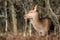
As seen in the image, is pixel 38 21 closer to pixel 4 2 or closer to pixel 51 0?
pixel 51 0

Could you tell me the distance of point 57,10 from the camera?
44.2 feet

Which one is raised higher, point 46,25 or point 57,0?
point 57,0

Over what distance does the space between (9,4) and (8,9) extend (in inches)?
32.8

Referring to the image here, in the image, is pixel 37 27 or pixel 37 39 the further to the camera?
pixel 37 27

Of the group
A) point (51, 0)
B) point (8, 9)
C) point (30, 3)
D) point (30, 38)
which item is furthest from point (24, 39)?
point (8, 9)

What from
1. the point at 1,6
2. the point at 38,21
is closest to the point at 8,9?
the point at 1,6

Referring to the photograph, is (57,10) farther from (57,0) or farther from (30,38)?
(30,38)

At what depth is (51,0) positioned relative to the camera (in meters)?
13.9

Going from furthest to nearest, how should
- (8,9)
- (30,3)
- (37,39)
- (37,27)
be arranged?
(8,9) < (30,3) < (37,27) < (37,39)

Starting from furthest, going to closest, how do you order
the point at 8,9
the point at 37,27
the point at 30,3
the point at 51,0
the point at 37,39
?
the point at 8,9, the point at 51,0, the point at 30,3, the point at 37,27, the point at 37,39

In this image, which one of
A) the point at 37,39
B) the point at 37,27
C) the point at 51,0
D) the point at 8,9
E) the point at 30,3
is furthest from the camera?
the point at 8,9

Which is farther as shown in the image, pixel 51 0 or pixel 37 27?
pixel 51 0

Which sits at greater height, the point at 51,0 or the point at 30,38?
the point at 51,0

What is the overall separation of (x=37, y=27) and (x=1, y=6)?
588cm
